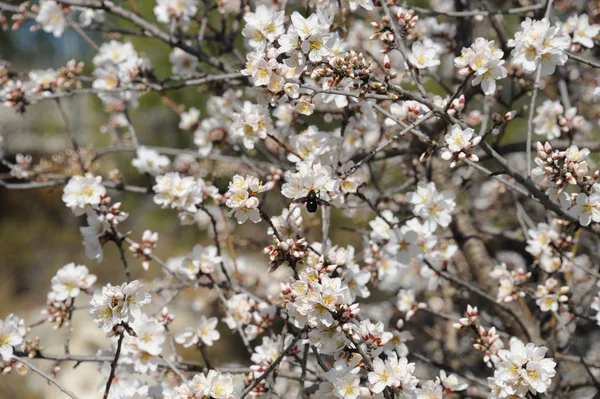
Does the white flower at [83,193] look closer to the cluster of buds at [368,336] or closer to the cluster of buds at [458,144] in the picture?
the cluster of buds at [368,336]

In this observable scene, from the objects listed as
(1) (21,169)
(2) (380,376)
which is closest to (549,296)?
(2) (380,376)

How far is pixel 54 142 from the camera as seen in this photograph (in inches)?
500

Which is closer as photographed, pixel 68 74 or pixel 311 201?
pixel 311 201

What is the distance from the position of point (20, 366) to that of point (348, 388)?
1207mm

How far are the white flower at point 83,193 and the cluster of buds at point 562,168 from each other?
1448mm

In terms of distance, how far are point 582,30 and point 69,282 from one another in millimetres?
2225

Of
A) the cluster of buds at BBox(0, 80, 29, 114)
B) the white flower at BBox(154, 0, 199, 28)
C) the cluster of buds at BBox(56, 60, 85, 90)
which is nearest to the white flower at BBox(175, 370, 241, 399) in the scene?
the cluster of buds at BBox(0, 80, 29, 114)

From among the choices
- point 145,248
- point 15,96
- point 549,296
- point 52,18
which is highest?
point 52,18

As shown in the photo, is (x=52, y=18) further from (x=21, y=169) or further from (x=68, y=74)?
(x=21, y=169)

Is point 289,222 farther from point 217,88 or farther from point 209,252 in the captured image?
point 217,88

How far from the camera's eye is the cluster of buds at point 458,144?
62.8 inches

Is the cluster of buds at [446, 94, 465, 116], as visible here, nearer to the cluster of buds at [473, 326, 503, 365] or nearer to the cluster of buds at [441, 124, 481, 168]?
the cluster of buds at [441, 124, 481, 168]

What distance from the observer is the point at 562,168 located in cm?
159

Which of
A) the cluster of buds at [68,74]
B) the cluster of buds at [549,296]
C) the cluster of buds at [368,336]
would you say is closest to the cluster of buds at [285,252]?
the cluster of buds at [368,336]
